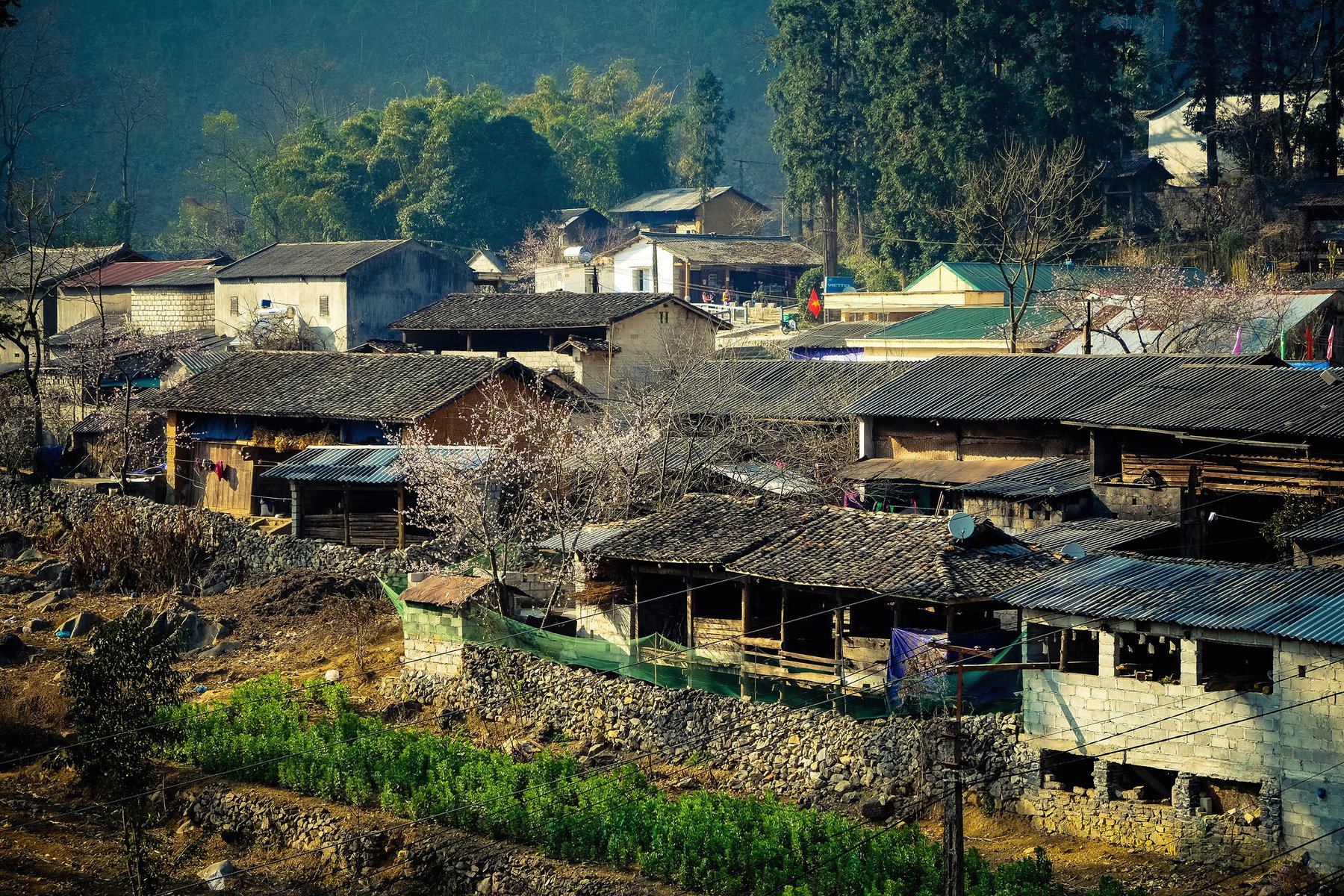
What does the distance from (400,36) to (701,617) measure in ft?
433

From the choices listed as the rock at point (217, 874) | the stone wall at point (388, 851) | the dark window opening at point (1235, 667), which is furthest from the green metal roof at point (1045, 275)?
the rock at point (217, 874)

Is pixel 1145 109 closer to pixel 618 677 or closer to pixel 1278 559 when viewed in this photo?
pixel 1278 559

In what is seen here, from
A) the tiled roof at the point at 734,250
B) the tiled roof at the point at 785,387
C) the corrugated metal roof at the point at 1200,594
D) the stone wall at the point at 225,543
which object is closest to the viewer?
the corrugated metal roof at the point at 1200,594

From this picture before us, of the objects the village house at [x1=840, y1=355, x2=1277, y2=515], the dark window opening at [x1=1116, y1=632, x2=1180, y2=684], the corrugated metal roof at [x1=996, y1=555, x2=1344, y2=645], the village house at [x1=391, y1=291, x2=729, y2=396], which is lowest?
the dark window opening at [x1=1116, y1=632, x2=1180, y2=684]

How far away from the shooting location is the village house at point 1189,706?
20375 mm

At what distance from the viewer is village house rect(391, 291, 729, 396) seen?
47.8 metres

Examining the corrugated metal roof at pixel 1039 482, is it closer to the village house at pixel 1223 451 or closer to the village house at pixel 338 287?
the village house at pixel 1223 451

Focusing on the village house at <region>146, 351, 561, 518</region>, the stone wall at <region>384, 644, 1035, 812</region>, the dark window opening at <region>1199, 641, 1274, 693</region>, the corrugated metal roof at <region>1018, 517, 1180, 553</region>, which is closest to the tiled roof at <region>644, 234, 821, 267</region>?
the village house at <region>146, 351, 561, 518</region>

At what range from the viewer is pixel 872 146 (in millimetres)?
68562

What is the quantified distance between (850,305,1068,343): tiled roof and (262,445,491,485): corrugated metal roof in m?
16.7

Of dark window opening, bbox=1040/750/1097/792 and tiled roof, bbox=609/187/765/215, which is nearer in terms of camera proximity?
dark window opening, bbox=1040/750/1097/792

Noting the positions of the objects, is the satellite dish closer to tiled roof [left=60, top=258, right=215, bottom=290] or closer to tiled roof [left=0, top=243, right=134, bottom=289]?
tiled roof [left=60, top=258, right=215, bottom=290]

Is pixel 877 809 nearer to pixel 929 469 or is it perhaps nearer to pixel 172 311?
pixel 929 469

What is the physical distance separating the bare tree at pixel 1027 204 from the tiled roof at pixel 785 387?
12564mm
